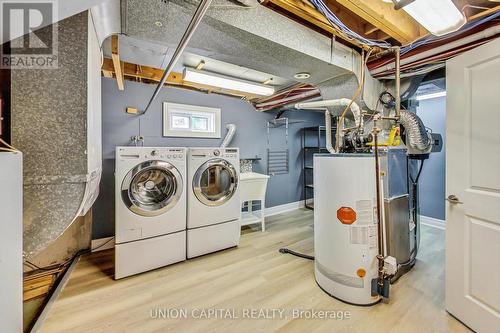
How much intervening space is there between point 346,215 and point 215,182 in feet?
5.40

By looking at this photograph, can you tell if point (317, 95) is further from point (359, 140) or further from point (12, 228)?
point (12, 228)

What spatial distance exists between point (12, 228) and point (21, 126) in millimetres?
443

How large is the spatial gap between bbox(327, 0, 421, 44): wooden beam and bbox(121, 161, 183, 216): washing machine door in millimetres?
2044

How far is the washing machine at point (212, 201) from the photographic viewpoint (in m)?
2.40

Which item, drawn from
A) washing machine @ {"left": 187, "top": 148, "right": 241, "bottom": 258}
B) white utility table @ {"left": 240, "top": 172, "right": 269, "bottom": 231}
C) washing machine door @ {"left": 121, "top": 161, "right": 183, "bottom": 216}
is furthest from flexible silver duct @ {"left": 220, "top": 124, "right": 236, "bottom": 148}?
washing machine door @ {"left": 121, "top": 161, "right": 183, "bottom": 216}

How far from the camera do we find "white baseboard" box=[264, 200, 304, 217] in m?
4.05

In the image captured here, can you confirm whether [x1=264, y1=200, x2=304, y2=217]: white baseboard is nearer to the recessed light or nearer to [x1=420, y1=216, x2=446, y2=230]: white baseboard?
[x1=420, y1=216, x2=446, y2=230]: white baseboard

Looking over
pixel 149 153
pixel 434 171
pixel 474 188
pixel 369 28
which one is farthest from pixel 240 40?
→ pixel 434 171

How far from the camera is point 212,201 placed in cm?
253

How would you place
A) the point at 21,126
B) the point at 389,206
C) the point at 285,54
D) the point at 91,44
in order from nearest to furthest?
the point at 21,126, the point at 91,44, the point at 285,54, the point at 389,206

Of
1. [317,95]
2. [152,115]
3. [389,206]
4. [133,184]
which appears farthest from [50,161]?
[317,95]

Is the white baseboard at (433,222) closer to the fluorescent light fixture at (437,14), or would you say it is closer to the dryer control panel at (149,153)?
the fluorescent light fixture at (437,14)

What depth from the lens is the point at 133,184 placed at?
6.98ft

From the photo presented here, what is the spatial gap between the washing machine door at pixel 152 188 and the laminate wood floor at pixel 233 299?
670 mm
